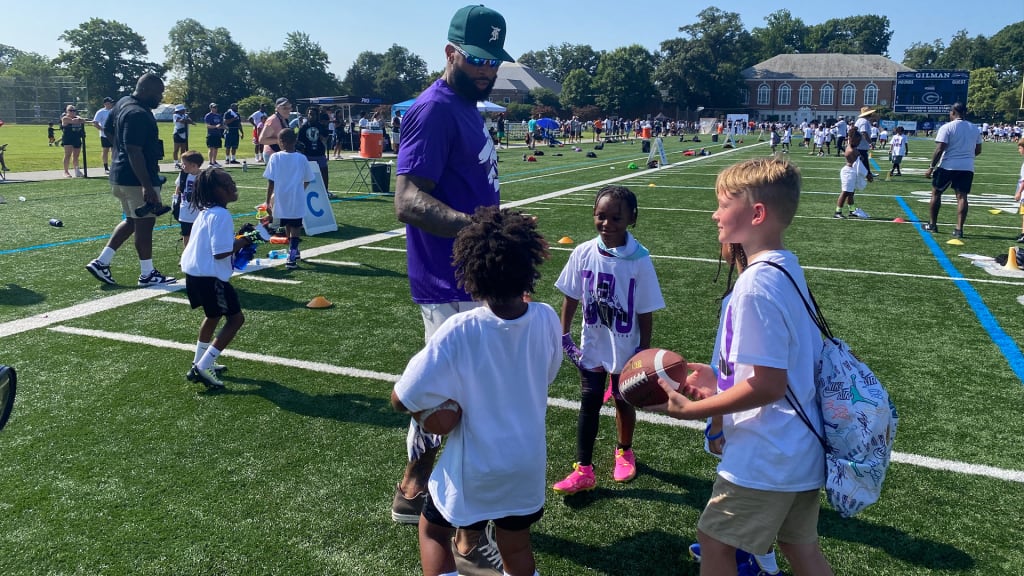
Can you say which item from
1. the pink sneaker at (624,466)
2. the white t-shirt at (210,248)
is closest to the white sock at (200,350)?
the white t-shirt at (210,248)

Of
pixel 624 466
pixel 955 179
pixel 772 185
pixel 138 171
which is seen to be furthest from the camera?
pixel 955 179

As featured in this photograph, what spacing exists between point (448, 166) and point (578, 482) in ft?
5.88

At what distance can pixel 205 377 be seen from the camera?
4.98m

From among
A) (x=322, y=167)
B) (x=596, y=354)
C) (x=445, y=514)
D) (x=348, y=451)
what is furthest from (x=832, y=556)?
(x=322, y=167)

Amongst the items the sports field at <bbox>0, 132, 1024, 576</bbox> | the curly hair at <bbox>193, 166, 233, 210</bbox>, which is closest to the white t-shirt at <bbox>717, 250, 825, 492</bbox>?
the sports field at <bbox>0, 132, 1024, 576</bbox>

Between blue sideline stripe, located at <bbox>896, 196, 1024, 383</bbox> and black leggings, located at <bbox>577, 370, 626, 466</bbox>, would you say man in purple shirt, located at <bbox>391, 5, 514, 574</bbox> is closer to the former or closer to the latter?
black leggings, located at <bbox>577, 370, 626, 466</bbox>

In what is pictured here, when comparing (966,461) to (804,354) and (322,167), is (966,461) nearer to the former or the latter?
(804,354)

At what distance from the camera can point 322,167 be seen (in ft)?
45.3

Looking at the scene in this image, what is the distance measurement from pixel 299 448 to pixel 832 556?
295 cm

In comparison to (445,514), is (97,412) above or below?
below

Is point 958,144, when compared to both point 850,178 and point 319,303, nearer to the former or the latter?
point 850,178

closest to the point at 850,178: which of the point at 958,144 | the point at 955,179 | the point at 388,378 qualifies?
the point at 955,179

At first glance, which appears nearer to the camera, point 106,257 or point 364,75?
point 106,257

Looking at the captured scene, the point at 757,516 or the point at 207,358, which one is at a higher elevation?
the point at 757,516
